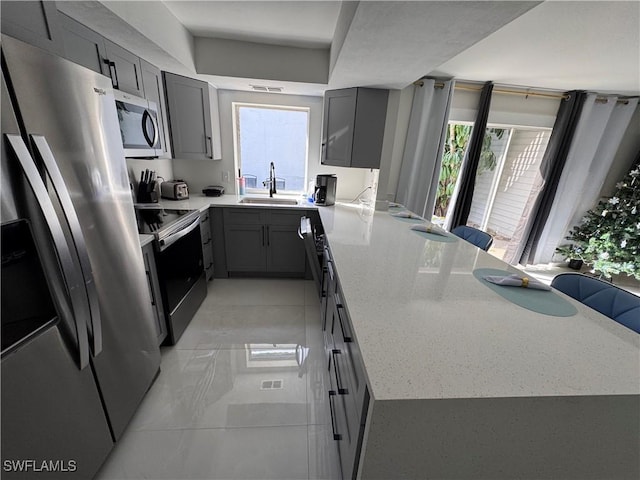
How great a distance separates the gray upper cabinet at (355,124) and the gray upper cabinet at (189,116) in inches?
51.5

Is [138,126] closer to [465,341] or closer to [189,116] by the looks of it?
[189,116]

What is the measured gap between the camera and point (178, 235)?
1903 millimetres

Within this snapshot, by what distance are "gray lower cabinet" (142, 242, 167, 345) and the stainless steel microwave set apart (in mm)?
669

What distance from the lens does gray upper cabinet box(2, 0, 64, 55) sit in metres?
0.81

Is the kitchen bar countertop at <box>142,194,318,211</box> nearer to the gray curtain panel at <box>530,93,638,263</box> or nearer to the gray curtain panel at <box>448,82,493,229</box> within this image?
the gray curtain panel at <box>448,82,493,229</box>

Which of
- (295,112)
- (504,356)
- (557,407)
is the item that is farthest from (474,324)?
(295,112)

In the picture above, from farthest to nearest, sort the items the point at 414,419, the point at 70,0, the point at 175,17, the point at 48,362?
the point at 175,17 → the point at 70,0 → the point at 48,362 → the point at 414,419

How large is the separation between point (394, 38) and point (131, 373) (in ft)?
7.86

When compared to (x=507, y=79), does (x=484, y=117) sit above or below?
below

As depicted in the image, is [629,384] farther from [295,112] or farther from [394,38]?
[295,112]

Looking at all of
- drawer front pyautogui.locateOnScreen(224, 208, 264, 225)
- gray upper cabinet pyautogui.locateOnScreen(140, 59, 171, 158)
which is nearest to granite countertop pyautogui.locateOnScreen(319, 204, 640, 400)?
drawer front pyautogui.locateOnScreen(224, 208, 264, 225)

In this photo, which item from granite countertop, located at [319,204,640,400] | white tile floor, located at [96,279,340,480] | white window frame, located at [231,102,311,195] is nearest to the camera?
granite countertop, located at [319,204,640,400]

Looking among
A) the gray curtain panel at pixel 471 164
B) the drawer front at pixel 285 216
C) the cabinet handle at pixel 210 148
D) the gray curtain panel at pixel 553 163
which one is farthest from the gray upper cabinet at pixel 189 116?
the gray curtain panel at pixel 553 163

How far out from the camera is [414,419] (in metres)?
0.62
